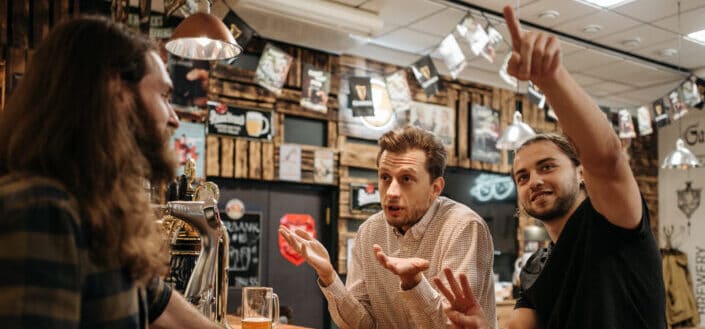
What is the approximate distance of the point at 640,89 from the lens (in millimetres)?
7547

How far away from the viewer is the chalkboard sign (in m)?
5.41

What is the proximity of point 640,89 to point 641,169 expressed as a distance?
5.27 ft

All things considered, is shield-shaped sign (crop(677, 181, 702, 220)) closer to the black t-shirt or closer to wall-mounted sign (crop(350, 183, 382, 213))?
wall-mounted sign (crop(350, 183, 382, 213))

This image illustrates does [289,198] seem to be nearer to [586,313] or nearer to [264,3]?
[264,3]

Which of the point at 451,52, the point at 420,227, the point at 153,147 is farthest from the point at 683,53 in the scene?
the point at 153,147

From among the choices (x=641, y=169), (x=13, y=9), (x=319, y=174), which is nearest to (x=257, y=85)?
(x=319, y=174)

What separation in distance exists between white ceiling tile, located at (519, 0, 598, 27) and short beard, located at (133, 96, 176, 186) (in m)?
4.38

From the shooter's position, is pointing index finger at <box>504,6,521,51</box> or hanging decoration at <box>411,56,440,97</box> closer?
pointing index finger at <box>504,6,521,51</box>

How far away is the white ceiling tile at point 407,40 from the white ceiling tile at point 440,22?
11cm

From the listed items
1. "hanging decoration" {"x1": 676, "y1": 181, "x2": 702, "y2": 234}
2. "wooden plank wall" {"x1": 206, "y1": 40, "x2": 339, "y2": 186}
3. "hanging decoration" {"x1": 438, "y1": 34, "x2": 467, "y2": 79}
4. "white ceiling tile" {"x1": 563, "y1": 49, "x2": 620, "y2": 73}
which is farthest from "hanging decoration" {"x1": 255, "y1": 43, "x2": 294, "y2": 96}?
"hanging decoration" {"x1": 676, "y1": 181, "x2": 702, "y2": 234}

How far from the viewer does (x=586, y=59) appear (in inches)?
249

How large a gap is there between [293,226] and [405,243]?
139 inches

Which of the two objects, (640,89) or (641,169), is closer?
(640,89)

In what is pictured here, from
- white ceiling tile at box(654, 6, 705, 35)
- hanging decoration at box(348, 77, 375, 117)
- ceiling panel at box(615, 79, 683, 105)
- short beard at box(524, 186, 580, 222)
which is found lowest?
short beard at box(524, 186, 580, 222)
